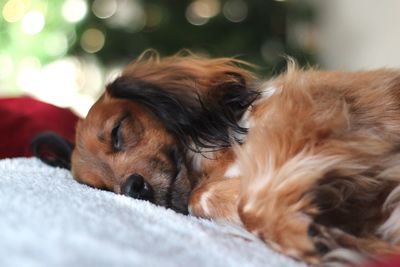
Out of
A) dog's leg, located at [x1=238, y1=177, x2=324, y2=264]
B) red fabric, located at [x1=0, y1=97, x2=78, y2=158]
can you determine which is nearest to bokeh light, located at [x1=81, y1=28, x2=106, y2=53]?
red fabric, located at [x1=0, y1=97, x2=78, y2=158]

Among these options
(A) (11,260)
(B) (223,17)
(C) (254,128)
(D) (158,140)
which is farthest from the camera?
(B) (223,17)

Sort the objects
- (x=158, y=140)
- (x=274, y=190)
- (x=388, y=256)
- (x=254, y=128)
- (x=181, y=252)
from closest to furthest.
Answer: (x=181, y=252), (x=388, y=256), (x=274, y=190), (x=254, y=128), (x=158, y=140)

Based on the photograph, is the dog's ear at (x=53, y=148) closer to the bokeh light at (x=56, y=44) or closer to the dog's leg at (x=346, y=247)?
the dog's leg at (x=346, y=247)

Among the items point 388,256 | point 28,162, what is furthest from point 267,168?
point 28,162

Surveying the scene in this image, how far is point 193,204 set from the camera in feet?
4.54

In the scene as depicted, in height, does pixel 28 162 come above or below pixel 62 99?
above

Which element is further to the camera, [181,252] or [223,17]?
[223,17]

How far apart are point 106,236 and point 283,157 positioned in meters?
0.44

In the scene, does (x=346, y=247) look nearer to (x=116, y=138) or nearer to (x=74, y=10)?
(x=116, y=138)

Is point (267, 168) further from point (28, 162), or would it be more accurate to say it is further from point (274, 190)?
point (28, 162)

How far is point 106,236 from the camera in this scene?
87cm

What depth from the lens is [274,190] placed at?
110 cm

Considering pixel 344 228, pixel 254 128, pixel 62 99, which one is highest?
pixel 254 128

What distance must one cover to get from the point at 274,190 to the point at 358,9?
3666mm
